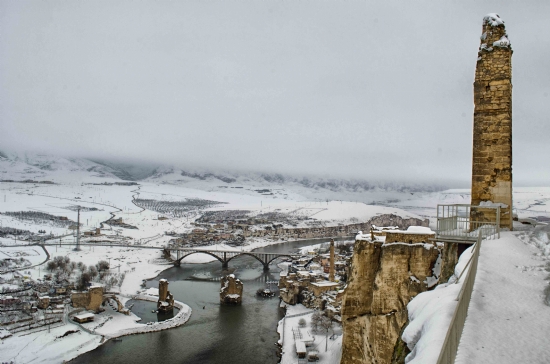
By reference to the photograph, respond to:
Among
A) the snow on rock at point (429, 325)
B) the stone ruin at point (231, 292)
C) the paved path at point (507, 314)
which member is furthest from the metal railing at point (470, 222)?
the stone ruin at point (231, 292)

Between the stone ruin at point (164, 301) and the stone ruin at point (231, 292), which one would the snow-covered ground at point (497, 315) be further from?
the stone ruin at point (231, 292)

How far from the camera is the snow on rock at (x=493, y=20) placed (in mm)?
9617

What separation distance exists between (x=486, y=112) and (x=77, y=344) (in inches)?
1086

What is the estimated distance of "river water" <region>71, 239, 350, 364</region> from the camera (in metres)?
24.2

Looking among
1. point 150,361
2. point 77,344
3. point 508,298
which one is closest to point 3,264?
point 77,344

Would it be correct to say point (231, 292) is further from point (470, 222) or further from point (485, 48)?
point (485, 48)

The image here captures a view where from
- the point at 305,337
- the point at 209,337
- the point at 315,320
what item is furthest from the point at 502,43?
the point at 209,337

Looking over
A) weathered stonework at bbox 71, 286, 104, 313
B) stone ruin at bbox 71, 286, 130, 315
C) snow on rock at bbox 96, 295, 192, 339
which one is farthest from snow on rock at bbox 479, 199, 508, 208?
weathered stonework at bbox 71, 286, 104, 313

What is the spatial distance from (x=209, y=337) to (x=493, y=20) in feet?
84.6

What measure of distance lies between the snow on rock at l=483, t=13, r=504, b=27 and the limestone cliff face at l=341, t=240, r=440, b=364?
5.74 m

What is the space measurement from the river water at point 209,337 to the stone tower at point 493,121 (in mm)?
18124

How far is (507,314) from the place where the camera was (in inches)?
175

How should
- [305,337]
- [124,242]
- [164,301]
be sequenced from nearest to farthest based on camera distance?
[305,337] < [164,301] < [124,242]

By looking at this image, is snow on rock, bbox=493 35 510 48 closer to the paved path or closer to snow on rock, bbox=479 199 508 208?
snow on rock, bbox=479 199 508 208
